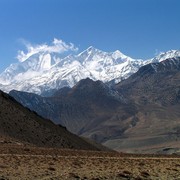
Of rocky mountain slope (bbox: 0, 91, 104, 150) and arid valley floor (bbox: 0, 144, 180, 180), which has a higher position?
rocky mountain slope (bbox: 0, 91, 104, 150)

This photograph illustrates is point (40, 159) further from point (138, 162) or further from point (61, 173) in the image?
point (138, 162)

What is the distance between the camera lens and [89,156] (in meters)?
39.7

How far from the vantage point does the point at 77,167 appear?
1302 inches

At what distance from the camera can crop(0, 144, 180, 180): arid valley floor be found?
29.9 m

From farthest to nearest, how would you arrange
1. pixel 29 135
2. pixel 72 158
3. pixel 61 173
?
pixel 29 135 < pixel 72 158 < pixel 61 173

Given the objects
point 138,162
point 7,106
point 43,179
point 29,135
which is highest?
point 7,106

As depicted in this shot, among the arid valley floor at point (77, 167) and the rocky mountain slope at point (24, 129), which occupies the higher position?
the rocky mountain slope at point (24, 129)

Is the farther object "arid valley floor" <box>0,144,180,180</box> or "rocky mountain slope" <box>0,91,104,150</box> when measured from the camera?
"rocky mountain slope" <box>0,91,104,150</box>

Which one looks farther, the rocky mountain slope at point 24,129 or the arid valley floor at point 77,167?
the rocky mountain slope at point 24,129

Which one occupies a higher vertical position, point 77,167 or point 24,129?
point 24,129

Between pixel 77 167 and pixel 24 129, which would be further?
pixel 24 129

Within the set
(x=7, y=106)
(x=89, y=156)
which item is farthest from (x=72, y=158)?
(x=7, y=106)

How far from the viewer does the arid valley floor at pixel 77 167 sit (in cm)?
2994

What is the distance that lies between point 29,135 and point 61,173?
165 ft
